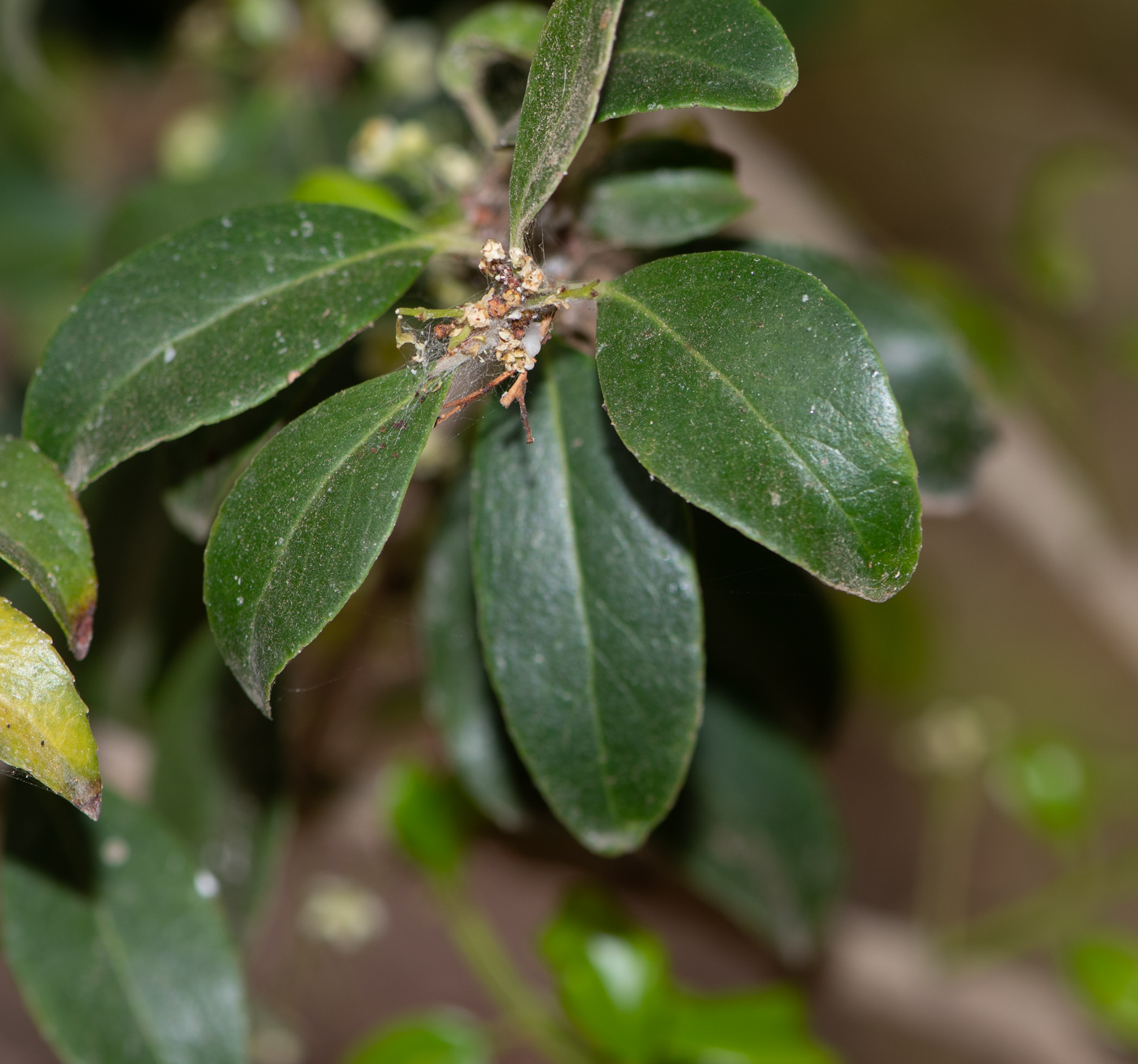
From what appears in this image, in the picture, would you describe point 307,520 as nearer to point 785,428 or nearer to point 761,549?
point 785,428

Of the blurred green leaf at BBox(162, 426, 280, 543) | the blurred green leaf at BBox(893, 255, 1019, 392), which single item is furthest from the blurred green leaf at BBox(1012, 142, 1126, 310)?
the blurred green leaf at BBox(162, 426, 280, 543)

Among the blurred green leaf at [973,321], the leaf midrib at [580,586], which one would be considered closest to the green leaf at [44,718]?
the leaf midrib at [580,586]

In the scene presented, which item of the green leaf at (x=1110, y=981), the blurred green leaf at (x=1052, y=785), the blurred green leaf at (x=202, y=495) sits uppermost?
the blurred green leaf at (x=202, y=495)

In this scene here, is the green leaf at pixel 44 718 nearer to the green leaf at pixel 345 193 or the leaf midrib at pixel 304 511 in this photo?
the leaf midrib at pixel 304 511

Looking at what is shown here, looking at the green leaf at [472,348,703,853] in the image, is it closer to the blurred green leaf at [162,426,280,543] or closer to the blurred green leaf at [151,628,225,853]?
the blurred green leaf at [162,426,280,543]

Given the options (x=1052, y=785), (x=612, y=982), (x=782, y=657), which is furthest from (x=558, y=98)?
(x=1052, y=785)

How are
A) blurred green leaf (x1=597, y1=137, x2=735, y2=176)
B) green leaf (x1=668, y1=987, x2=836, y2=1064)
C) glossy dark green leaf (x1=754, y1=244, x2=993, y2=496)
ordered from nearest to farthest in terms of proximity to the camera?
blurred green leaf (x1=597, y1=137, x2=735, y2=176) < glossy dark green leaf (x1=754, y1=244, x2=993, y2=496) < green leaf (x1=668, y1=987, x2=836, y2=1064)
